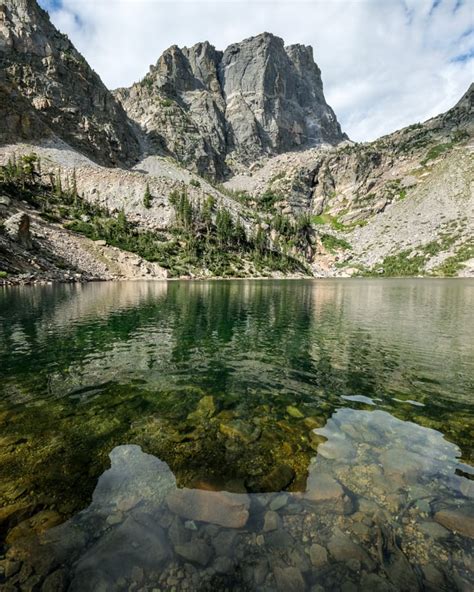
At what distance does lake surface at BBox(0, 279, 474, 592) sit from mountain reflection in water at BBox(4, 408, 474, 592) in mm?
31

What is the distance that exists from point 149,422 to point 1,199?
4592 inches

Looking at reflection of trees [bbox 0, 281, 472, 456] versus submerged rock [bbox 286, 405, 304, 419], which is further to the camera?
reflection of trees [bbox 0, 281, 472, 456]

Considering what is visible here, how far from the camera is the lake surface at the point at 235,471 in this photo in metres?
5.86

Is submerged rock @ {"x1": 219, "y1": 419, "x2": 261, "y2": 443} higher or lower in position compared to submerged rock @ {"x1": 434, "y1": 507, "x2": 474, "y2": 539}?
lower

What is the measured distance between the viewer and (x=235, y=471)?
8727mm

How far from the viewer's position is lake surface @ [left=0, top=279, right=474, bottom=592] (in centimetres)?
586

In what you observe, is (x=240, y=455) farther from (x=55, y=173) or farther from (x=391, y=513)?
(x=55, y=173)

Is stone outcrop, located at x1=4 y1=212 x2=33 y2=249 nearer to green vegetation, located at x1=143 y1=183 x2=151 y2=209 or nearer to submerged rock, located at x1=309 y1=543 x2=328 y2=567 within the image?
green vegetation, located at x1=143 y1=183 x2=151 y2=209

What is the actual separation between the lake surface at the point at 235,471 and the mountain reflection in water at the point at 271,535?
3cm

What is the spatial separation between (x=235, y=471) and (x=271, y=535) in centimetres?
227

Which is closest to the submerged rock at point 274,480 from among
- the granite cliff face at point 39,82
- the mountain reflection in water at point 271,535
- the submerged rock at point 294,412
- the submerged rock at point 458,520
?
the mountain reflection in water at point 271,535

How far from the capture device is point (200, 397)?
46.3 feet

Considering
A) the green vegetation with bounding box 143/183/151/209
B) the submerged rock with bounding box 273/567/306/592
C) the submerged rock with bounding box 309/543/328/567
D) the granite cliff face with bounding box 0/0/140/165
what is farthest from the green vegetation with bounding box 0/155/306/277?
the submerged rock with bounding box 273/567/306/592

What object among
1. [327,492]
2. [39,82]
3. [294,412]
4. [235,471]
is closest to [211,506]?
[235,471]
